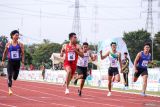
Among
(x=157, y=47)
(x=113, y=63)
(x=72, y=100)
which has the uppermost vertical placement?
(x=157, y=47)

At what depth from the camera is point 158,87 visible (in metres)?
22.6

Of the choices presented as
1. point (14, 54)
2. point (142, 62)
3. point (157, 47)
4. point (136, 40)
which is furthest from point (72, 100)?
point (136, 40)

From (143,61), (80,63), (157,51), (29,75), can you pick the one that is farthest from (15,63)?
(157,51)

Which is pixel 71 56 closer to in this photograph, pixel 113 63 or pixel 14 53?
pixel 14 53

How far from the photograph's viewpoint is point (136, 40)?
106m

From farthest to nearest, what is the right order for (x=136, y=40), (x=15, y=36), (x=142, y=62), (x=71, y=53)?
(x=136, y=40) < (x=142, y=62) < (x=71, y=53) < (x=15, y=36)

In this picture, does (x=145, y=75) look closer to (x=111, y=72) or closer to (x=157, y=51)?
(x=111, y=72)

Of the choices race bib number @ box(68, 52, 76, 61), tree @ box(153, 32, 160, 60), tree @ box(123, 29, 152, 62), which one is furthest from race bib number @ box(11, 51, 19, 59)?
tree @ box(123, 29, 152, 62)

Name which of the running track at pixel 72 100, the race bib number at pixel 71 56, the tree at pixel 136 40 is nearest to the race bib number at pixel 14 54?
the running track at pixel 72 100

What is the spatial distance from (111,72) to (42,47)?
108 metres

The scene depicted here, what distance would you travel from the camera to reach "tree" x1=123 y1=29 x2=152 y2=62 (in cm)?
10344

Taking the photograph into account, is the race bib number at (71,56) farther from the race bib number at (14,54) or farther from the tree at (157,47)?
the tree at (157,47)

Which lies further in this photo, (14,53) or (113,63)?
(113,63)

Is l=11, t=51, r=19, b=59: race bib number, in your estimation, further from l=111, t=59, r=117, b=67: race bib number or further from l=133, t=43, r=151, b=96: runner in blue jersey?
l=133, t=43, r=151, b=96: runner in blue jersey
